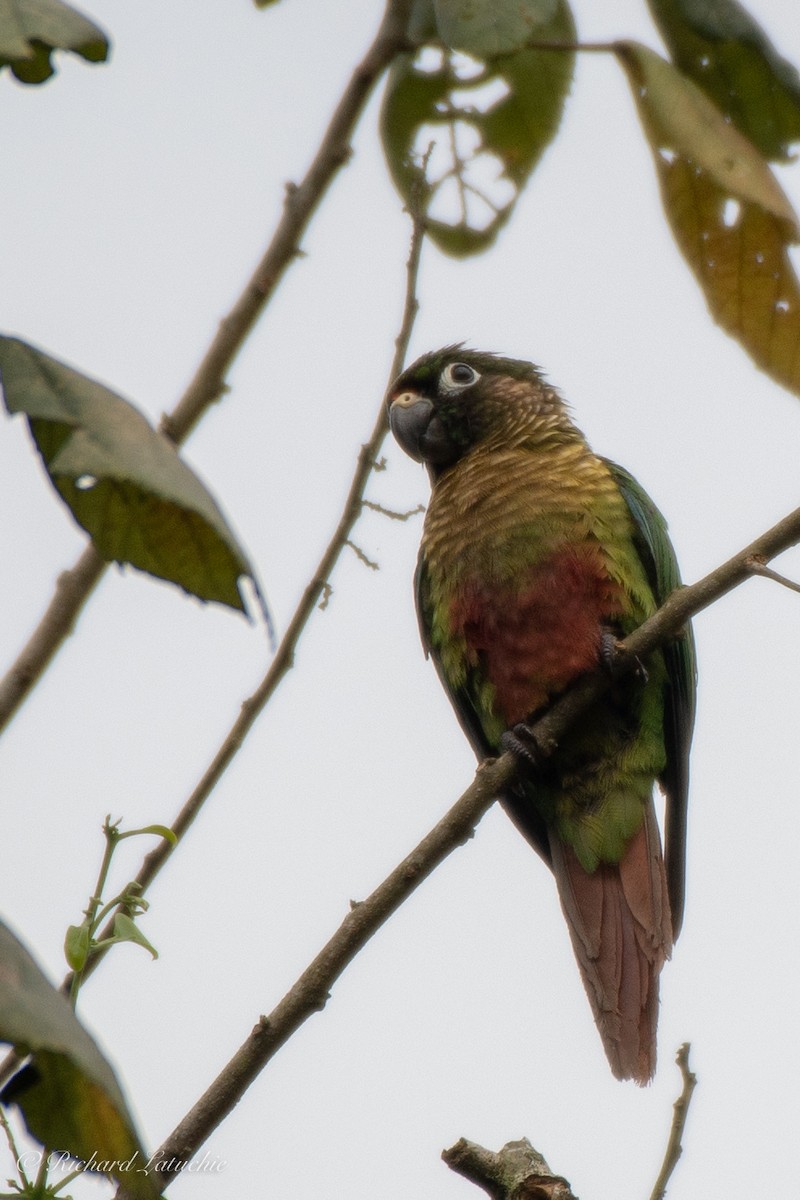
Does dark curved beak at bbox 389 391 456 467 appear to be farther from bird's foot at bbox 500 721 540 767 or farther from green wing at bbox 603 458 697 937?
bird's foot at bbox 500 721 540 767

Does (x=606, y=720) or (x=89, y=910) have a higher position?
(x=606, y=720)

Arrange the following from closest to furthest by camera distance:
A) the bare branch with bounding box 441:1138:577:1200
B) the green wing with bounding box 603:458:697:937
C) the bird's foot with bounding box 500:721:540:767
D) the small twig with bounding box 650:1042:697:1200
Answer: the small twig with bounding box 650:1042:697:1200 < the bare branch with bounding box 441:1138:577:1200 < the bird's foot with bounding box 500:721:540:767 < the green wing with bounding box 603:458:697:937

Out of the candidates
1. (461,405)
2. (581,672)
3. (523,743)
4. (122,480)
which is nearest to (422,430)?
(461,405)

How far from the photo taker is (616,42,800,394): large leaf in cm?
160

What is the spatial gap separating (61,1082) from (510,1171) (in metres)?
1.02

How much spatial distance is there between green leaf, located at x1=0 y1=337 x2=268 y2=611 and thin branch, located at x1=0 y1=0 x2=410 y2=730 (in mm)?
451

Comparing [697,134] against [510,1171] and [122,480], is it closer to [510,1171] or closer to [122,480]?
[122,480]

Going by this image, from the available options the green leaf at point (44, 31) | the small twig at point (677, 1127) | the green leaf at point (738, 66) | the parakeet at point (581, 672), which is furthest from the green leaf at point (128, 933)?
the parakeet at point (581, 672)

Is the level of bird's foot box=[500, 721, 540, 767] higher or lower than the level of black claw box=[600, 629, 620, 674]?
lower

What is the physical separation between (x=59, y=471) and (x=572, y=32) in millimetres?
1476

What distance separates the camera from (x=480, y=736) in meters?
4.08

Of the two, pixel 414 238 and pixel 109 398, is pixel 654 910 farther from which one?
pixel 109 398

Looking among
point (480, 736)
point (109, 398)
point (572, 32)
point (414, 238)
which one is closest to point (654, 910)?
point (480, 736)

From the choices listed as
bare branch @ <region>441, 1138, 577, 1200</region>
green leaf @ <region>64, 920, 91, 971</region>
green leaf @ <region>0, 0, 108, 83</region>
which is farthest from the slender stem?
green leaf @ <region>0, 0, 108, 83</region>
